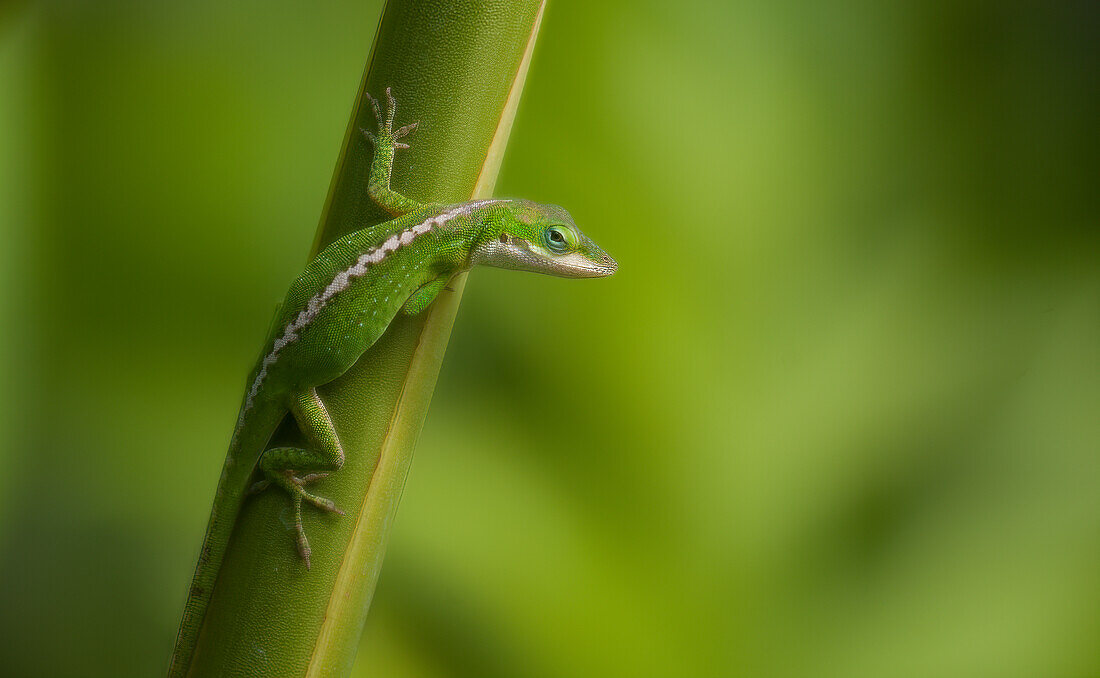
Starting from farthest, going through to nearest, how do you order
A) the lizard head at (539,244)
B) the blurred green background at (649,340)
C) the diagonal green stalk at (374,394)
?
the blurred green background at (649,340)
the lizard head at (539,244)
the diagonal green stalk at (374,394)

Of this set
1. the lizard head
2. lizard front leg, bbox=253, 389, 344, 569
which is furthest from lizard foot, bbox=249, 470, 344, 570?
the lizard head

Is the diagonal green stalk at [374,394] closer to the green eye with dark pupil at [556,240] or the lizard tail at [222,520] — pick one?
the lizard tail at [222,520]

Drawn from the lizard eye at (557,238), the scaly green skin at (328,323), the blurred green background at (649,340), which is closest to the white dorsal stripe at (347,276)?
the scaly green skin at (328,323)

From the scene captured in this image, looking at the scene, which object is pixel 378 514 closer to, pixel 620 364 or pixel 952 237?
pixel 620 364

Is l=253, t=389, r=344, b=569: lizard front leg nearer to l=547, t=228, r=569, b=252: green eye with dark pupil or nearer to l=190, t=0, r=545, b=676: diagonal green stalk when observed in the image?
l=190, t=0, r=545, b=676: diagonal green stalk

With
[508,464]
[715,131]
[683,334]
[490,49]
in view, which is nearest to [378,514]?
[490,49]
